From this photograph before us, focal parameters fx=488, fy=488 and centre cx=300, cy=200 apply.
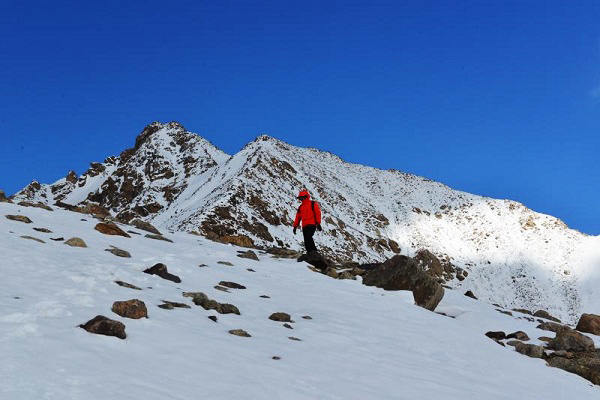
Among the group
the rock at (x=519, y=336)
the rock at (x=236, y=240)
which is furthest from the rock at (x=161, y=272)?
the rock at (x=236, y=240)

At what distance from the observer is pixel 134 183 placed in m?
92.6

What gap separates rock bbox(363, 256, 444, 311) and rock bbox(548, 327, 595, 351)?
306cm

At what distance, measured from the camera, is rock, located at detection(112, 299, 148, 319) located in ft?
23.6

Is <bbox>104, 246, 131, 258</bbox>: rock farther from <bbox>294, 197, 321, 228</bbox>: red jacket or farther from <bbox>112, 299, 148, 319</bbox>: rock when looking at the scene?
<bbox>294, 197, 321, 228</bbox>: red jacket

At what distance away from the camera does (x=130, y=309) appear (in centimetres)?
725

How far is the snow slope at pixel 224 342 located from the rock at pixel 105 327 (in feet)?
0.46

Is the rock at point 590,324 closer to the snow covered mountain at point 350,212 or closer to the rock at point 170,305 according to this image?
the rock at point 170,305

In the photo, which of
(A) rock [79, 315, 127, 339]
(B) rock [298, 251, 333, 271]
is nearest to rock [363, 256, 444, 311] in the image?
(B) rock [298, 251, 333, 271]

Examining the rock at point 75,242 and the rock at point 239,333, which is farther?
the rock at point 75,242

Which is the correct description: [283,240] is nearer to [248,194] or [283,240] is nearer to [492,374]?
[248,194]

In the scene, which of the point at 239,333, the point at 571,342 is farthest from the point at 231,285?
the point at 571,342

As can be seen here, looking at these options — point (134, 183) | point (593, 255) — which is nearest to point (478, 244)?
point (593, 255)

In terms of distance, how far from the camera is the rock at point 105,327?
20.3ft

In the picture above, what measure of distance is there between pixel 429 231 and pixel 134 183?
5487 centimetres
